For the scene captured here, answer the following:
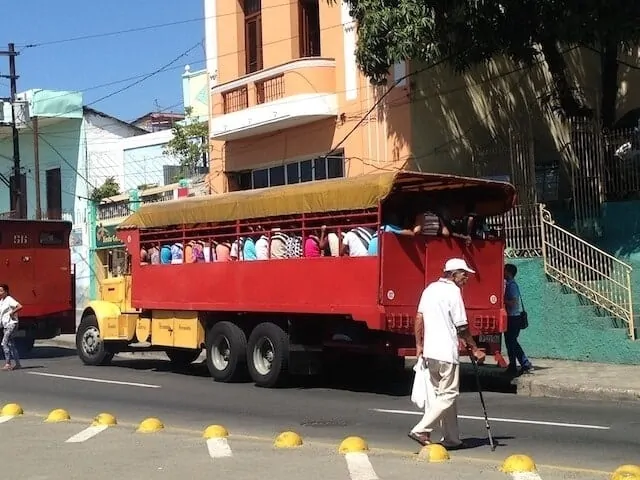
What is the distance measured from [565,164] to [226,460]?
12610 mm

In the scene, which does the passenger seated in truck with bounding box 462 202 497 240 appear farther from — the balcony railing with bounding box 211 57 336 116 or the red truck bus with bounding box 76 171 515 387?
the balcony railing with bounding box 211 57 336 116

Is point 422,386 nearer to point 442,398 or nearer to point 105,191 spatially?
point 442,398

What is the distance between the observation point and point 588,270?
53.4ft

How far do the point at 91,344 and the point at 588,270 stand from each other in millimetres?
9008

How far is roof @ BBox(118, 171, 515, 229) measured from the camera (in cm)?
1280

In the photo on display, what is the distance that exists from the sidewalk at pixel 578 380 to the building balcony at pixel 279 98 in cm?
744

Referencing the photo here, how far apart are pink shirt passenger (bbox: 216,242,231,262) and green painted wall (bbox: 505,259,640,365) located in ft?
16.7

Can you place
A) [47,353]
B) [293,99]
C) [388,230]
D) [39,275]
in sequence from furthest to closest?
1. [47,353]
2. [293,99]
3. [39,275]
4. [388,230]

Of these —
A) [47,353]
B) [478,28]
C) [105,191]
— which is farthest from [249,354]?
[105,191]

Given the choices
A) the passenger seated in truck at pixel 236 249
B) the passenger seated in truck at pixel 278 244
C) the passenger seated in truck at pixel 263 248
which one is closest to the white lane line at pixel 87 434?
the passenger seated in truck at pixel 278 244

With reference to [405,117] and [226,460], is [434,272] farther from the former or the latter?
[405,117]

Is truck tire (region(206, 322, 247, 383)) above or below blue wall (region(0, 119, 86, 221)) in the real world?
below

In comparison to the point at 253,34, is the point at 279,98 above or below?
below

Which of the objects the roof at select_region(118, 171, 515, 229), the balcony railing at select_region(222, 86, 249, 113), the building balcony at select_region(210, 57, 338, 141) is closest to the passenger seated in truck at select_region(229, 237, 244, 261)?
the roof at select_region(118, 171, 515, 229)
